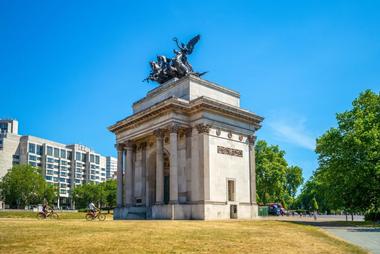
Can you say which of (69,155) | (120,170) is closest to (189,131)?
(120,170)

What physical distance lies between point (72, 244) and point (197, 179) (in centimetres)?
2763

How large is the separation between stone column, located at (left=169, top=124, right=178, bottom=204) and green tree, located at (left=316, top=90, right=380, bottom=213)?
16.8m

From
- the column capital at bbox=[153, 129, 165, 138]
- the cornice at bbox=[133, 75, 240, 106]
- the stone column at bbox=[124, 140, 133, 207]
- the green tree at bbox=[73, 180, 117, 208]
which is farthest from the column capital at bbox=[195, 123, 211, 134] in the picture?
the green tree at bbox=[73, 180, 117, 208]

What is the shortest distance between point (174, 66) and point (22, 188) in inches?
3721

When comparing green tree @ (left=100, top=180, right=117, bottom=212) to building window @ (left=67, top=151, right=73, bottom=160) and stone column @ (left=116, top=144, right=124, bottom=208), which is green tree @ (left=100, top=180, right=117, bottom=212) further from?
stone column @ (left=116, top=144, right=124, bottom=208)

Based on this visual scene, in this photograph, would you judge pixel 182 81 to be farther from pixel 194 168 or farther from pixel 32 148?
pixel 32 148

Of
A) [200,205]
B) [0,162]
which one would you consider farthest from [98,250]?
[0,162]

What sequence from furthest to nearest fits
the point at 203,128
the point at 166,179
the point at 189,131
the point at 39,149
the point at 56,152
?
the point at 56,152 < the point at 39,149 < the point at 166,179 < the point at 189,131 < the point at 203,128

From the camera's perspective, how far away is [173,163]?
42.4m

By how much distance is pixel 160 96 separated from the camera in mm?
50312

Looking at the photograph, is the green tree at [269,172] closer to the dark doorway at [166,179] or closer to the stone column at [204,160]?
the dark doorway at [166,179]

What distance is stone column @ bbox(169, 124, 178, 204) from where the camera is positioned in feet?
137

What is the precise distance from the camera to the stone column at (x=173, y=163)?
4178 cm

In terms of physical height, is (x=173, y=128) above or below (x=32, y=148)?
below
